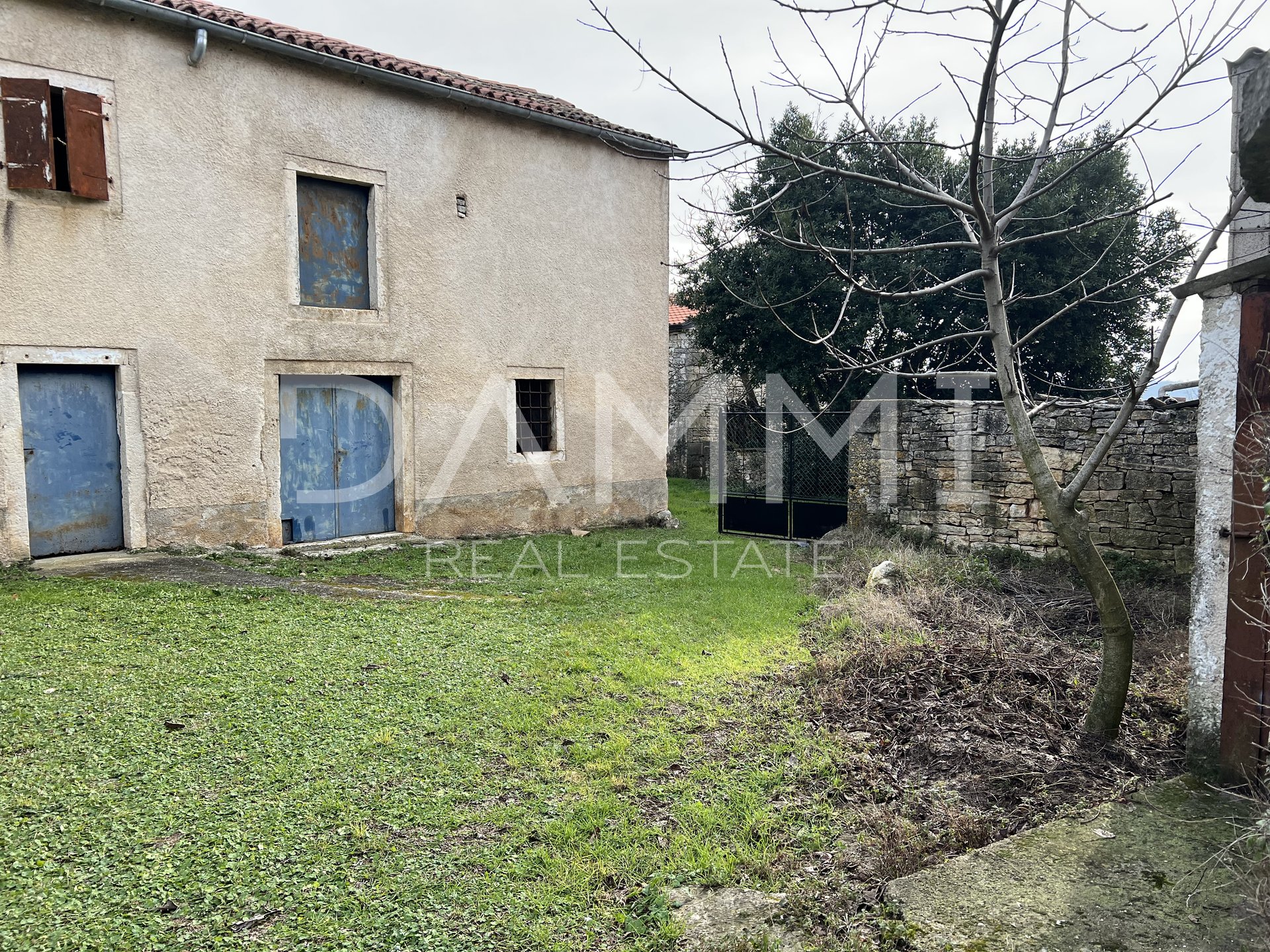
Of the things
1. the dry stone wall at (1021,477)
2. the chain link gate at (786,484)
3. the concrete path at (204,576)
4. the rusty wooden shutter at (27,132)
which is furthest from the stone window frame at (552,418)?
the rusty wooden shutter at (27,132)

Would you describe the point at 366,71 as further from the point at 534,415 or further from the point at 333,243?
the point at 534,415

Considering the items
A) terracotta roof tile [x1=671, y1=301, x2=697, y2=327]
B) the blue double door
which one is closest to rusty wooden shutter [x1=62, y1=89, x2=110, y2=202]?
the blue double door

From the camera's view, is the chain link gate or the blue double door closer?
the blue double door

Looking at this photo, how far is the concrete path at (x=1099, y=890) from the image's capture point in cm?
252

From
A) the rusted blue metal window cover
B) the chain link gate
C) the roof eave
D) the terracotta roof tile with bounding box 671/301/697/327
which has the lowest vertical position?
the chain link gate

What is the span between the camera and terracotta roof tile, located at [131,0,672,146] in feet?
27.7

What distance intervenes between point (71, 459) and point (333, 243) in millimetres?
3714

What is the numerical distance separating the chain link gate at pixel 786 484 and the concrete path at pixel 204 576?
18.1 feet

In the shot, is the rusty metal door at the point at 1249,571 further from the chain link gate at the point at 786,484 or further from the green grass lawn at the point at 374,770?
the chain link gate at the point at 786,484

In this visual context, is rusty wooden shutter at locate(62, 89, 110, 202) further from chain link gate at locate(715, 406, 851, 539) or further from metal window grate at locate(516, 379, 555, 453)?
chain link gate at locate(715, 406, 851, 539)

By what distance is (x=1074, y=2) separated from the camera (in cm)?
376

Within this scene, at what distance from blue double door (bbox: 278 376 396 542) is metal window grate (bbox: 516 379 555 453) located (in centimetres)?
196

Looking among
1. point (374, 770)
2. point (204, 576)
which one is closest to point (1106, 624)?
point (374, 770)

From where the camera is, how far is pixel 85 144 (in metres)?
7.70
